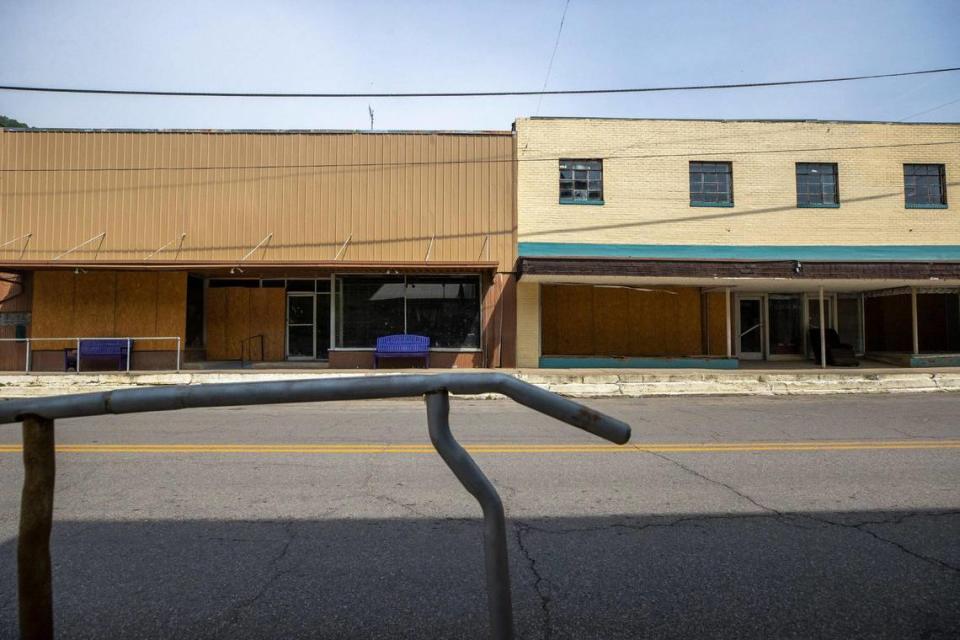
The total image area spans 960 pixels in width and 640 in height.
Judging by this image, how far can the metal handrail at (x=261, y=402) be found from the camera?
1.86m

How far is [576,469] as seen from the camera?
6641 millimetres

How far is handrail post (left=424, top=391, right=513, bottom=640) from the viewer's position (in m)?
1.94

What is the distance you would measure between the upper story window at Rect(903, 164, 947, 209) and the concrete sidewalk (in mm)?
6446

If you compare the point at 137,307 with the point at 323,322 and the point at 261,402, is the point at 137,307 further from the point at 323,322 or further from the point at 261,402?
the point at 261,402

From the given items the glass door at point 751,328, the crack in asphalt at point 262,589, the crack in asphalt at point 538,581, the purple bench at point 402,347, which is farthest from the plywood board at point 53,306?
the glass door at point 751,328

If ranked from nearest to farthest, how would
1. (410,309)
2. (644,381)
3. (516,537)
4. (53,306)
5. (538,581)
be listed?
1. (538,581)
2. (516,537)
3. (644,381)
4. (53,306)
5. (410,309)

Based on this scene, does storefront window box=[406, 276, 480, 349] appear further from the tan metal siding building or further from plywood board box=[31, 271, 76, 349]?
plywood board box=[31, 271, 76, 349]

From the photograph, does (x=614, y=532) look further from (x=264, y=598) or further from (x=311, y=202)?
(x=311, y=202)

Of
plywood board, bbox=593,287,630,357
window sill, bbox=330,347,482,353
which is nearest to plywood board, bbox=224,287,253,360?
window sill, bbox=330,347,482,353

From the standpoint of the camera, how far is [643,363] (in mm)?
17266

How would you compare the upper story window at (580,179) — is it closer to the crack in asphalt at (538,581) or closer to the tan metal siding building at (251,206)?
the tan metal siding building at (251,206)

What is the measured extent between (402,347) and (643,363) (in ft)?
21.8

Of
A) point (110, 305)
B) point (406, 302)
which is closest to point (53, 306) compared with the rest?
point (110, 305)

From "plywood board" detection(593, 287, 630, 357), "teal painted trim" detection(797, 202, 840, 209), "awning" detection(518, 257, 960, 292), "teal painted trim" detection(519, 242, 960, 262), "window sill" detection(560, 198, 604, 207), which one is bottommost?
"plywood board" detection(593, 287, 630, 357)
